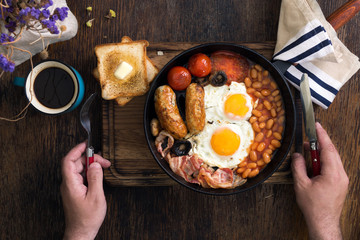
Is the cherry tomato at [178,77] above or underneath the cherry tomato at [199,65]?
underneath

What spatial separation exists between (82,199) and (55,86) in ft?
2.41

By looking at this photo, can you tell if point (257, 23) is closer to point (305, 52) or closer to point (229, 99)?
point (305, 52)

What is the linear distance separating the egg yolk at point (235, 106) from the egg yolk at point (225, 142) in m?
0.12

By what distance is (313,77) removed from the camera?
1.92m

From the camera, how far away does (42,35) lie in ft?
6.01

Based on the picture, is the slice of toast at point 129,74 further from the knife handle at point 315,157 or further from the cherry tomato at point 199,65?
the knife handle at point 315,157

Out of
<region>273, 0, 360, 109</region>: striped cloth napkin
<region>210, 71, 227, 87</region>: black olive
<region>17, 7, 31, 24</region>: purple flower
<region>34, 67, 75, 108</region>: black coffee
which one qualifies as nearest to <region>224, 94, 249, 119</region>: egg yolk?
<region>210, 71, 227, 87</region>: black olive

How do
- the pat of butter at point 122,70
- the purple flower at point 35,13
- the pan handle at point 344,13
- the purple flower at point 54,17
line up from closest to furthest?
1. the purple flower at point 35,13
2. the purple flower at point 54,17
3. the pan handle at point 344,13
4. the pat of butter at point 122,70

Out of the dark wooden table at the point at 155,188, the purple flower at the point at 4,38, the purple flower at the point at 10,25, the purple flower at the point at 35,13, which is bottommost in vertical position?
the dark wooden table at the point at 155,188

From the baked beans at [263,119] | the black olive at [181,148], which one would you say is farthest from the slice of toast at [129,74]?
the baked beans at [263,119]

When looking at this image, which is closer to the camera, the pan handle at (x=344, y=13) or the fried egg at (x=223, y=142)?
the pan handle at (x=344, y=13)

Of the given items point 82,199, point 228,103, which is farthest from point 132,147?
point 228,103

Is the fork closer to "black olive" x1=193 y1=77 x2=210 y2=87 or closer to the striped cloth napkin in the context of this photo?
"black olive" x1=193 y1=77 x2=210 y2=87

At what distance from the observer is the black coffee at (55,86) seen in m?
1.89
